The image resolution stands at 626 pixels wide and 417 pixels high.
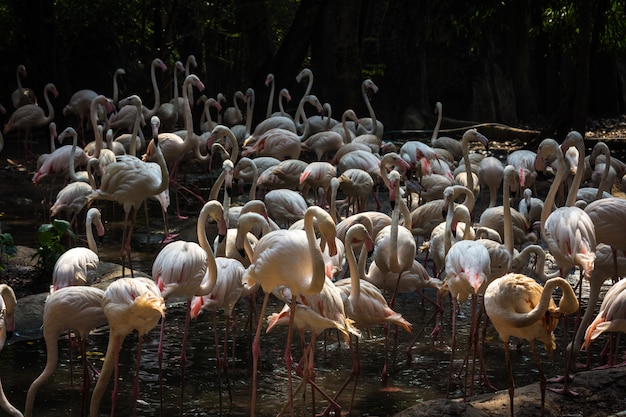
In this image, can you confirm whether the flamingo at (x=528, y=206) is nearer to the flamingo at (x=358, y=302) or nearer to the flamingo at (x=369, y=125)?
the flamingo at (x=358, y=302)

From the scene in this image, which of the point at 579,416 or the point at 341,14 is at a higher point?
the point at 341,14

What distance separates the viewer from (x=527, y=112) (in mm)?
25672

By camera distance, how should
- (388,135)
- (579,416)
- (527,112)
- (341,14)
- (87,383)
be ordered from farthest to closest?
(527,112) < (388,135) < (341,14) < (87,383) < (579,416)

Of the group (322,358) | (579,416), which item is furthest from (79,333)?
(579,416)

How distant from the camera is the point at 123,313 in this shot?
5109mm

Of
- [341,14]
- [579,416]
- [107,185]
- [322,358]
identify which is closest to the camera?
[579,416]

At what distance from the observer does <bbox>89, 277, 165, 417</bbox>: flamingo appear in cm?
506

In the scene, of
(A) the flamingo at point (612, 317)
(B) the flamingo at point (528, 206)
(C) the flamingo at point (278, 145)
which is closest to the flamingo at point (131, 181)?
(C) the flamingo at point (278, 145)

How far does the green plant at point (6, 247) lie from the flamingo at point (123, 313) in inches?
120

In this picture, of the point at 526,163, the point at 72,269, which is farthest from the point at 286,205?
the point at 526,163

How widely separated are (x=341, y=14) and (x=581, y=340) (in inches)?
445

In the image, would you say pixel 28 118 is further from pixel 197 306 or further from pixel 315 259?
pixel 315 259

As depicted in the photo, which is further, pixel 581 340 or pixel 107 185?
pixel 107 185

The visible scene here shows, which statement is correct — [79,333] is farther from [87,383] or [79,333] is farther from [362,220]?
[362,220]
